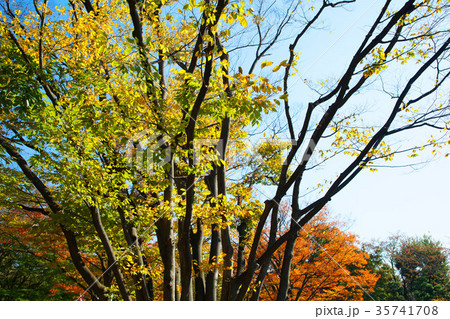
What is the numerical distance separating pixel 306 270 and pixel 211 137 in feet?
32.5

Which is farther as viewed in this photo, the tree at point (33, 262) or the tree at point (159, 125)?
the tree at point (33, 262)

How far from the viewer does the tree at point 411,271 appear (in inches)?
834

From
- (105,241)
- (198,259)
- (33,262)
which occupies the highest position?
(33,262)

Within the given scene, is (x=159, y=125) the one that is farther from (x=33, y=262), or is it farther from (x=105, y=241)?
(x=33, y=262)

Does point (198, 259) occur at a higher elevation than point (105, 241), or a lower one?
lower

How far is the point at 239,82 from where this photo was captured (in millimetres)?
3354

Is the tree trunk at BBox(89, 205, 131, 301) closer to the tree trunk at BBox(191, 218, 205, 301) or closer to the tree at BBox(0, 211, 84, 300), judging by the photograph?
the tree trunk at BBox(191, 218, 205, 301)

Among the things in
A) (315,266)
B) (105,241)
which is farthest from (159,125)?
(315,266)

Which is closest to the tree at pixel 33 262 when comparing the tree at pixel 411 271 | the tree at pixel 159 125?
the tree at pixel 159 125

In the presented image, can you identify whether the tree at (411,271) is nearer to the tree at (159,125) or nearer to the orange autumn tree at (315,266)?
the orange autumn tree at (315,266)

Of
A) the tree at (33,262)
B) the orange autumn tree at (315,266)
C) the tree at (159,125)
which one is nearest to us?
the tree at (159,125)

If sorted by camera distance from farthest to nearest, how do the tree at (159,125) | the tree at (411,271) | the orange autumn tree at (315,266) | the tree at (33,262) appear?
1. the tree at (411,271)
2. the orange autumn tree at (315,266)
3. the tree at (33,262)
4. the tree at (159,125)

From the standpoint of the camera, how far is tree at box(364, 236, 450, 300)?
21188 millimetres

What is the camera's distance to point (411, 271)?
22.2m
